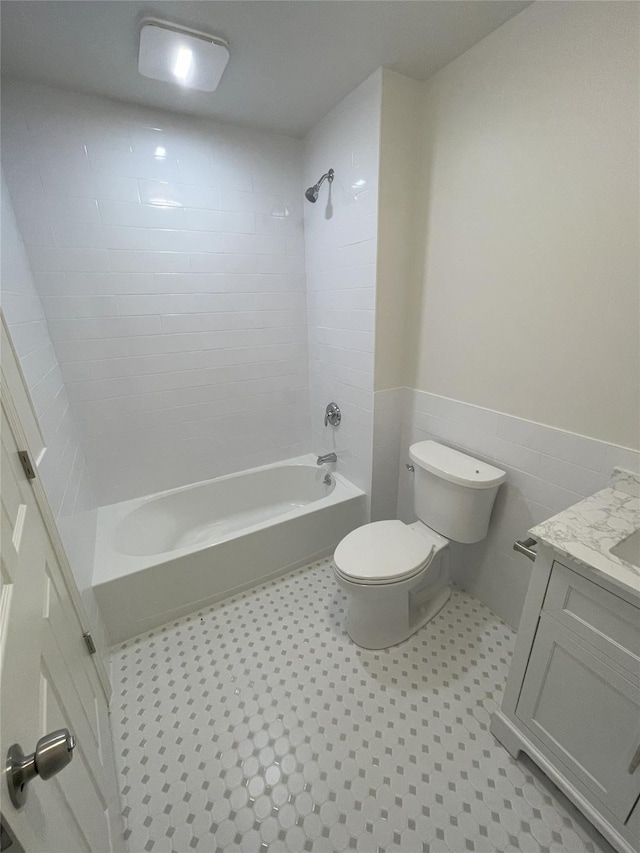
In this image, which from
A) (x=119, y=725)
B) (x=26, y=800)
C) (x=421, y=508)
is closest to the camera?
(x=26, y=800)

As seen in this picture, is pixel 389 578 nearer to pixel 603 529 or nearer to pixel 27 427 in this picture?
pixel 603 529

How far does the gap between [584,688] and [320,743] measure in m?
0.86

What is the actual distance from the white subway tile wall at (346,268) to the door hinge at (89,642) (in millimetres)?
1395

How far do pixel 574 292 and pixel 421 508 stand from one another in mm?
1042

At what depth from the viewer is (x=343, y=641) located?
5.16 feet

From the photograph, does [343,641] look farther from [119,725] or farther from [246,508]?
[246,508]

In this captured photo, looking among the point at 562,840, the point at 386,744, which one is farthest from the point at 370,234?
the point at 562,840

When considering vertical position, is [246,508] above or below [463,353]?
below

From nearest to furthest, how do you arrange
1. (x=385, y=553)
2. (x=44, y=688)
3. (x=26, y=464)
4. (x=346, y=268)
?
(x=44, y=688), (x=26, y=464), (x=385, y=553), (x=346, y=268)

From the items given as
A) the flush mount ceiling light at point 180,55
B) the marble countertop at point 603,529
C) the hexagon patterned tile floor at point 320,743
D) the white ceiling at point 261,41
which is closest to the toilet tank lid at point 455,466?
the marble countertop at point 603,529

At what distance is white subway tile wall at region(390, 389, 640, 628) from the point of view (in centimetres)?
123

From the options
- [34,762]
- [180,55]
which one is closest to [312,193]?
[180,55]

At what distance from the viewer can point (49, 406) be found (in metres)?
1.40

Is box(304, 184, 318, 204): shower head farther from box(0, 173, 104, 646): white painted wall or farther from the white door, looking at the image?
the white door
